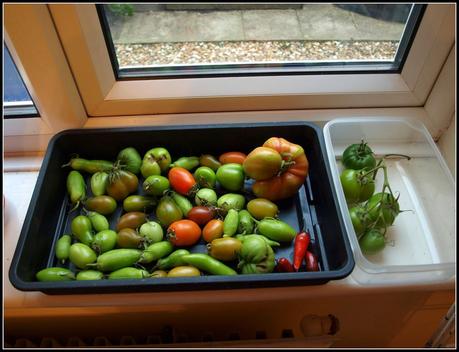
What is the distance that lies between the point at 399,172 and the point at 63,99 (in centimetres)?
67

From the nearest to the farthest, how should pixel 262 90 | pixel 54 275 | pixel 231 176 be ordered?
pixel 54 275 < pixel 231 176 < pixel 262 90

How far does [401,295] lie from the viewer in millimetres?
788

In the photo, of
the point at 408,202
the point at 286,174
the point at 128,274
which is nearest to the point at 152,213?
the point at 128,274

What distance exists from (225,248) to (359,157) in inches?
12.6

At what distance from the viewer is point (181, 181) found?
78 cm

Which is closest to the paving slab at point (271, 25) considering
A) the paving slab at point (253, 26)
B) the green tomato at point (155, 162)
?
the paving slab at point (253, 26)

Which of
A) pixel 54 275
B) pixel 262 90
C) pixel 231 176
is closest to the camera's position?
pixel 54 275

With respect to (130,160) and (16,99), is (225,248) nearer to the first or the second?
(130,160)

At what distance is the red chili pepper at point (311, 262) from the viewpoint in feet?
2.33

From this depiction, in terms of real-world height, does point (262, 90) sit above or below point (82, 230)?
above

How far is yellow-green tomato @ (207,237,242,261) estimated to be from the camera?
697mm

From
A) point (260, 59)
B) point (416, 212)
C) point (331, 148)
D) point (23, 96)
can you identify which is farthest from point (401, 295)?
point (23, 96)

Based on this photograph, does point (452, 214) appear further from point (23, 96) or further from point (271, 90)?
point (23, 96)

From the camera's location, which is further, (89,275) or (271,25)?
(271,25)
